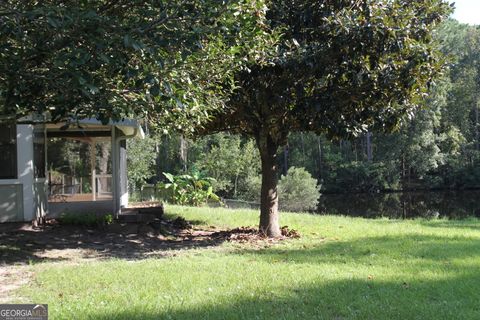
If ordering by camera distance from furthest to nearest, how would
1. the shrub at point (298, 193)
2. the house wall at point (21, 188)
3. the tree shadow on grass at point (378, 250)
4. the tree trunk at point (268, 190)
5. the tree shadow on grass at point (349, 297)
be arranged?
the shrub at point (298, 193) → the tree trunk at point (268, 190) → the house wall at point (21, 188) → the tree shadow on grass at point (378, 250) → the tree shadow on grass at point (349, 297)

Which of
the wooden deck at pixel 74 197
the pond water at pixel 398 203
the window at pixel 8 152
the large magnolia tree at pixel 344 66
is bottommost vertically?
the pond water at pixel 398 203

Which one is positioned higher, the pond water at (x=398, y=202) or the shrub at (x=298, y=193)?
the shrub at (x=298, y=193)

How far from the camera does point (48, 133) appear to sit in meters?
13.9

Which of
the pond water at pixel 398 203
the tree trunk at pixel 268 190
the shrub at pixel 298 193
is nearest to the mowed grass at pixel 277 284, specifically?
the tree trunk at pixel 268 190

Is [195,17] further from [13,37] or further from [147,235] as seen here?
[147,235]

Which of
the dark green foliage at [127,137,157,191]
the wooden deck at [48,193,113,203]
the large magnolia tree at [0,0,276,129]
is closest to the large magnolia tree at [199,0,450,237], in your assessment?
the large magnolia tree at [0,0,276,129]

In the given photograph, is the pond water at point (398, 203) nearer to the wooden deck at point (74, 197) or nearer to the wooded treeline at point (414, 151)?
the wooded treeline at point (414, 151)

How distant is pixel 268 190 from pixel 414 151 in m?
39.8

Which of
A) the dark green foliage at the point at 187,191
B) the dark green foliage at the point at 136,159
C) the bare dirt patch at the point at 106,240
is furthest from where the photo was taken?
the dark green foliage at the point at 136,159

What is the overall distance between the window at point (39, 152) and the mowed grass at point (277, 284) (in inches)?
188

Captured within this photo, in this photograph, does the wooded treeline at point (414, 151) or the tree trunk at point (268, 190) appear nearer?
the tree trunk at point (268, 190)

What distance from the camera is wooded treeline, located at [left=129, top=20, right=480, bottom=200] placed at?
47.8 m

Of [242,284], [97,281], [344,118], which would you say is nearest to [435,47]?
[344,118]

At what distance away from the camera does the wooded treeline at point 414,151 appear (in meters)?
47.8
